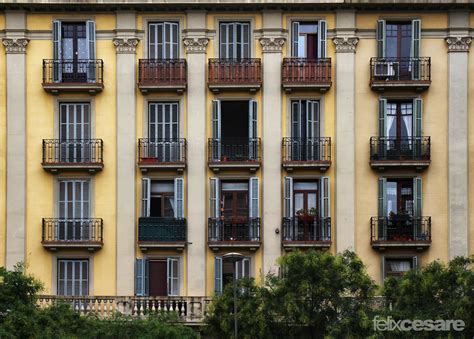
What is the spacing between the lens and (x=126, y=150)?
174ft

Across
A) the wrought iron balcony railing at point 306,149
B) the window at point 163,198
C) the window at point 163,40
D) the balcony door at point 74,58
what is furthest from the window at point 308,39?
the balcony door at point 74,58

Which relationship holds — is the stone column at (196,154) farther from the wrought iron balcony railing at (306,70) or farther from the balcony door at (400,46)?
the balcony door at (400,46)

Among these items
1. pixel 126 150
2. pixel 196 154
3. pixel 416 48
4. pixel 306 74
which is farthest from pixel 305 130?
pixel 126 150

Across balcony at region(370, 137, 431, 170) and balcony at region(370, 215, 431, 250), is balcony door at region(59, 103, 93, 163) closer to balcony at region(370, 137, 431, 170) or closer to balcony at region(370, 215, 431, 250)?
balcony at region(370, 137, 431, 170)

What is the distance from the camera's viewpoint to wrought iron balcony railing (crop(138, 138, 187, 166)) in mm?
52781

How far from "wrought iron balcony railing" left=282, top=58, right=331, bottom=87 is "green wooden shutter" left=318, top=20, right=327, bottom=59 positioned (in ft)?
1.35

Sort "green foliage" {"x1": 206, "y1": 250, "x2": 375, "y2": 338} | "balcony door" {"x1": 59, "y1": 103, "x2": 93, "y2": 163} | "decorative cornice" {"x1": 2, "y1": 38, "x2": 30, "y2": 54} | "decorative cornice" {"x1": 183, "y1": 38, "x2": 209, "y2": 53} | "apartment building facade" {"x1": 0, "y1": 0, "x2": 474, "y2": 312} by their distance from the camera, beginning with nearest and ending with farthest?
"green foliage" {"x1": 206, "y1": 250, "x2": 375, "y2": 338} → "apartment building facade" {"x1": 0, "y1": 0, "x2": 474, "y2": 312} → "balcony door" {"x1": 59, "y1": 103, "x2": 93, "y2": 163} → "decorative cornice" {"x1": 2, "y1": 38, "x2": 30, "y2": 54} → "decorative cornice" {"x1": 183, "y1": 38, "x2": 209, "y2": 53}

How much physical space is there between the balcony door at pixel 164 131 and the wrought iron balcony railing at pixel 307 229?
214 inches

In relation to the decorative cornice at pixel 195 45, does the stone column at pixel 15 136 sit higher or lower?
lower

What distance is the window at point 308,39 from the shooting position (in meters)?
53.3

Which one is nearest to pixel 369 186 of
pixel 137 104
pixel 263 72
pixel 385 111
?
pixel 385 111

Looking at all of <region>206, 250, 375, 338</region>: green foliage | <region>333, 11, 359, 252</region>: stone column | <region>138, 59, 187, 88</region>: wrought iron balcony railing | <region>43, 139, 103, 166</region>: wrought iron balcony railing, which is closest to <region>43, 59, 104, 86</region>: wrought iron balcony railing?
<region>138, 59, 187, 88</region>: wrought iron balcony railing

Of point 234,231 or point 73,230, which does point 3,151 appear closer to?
point 73,230

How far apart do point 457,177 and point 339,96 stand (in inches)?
234
